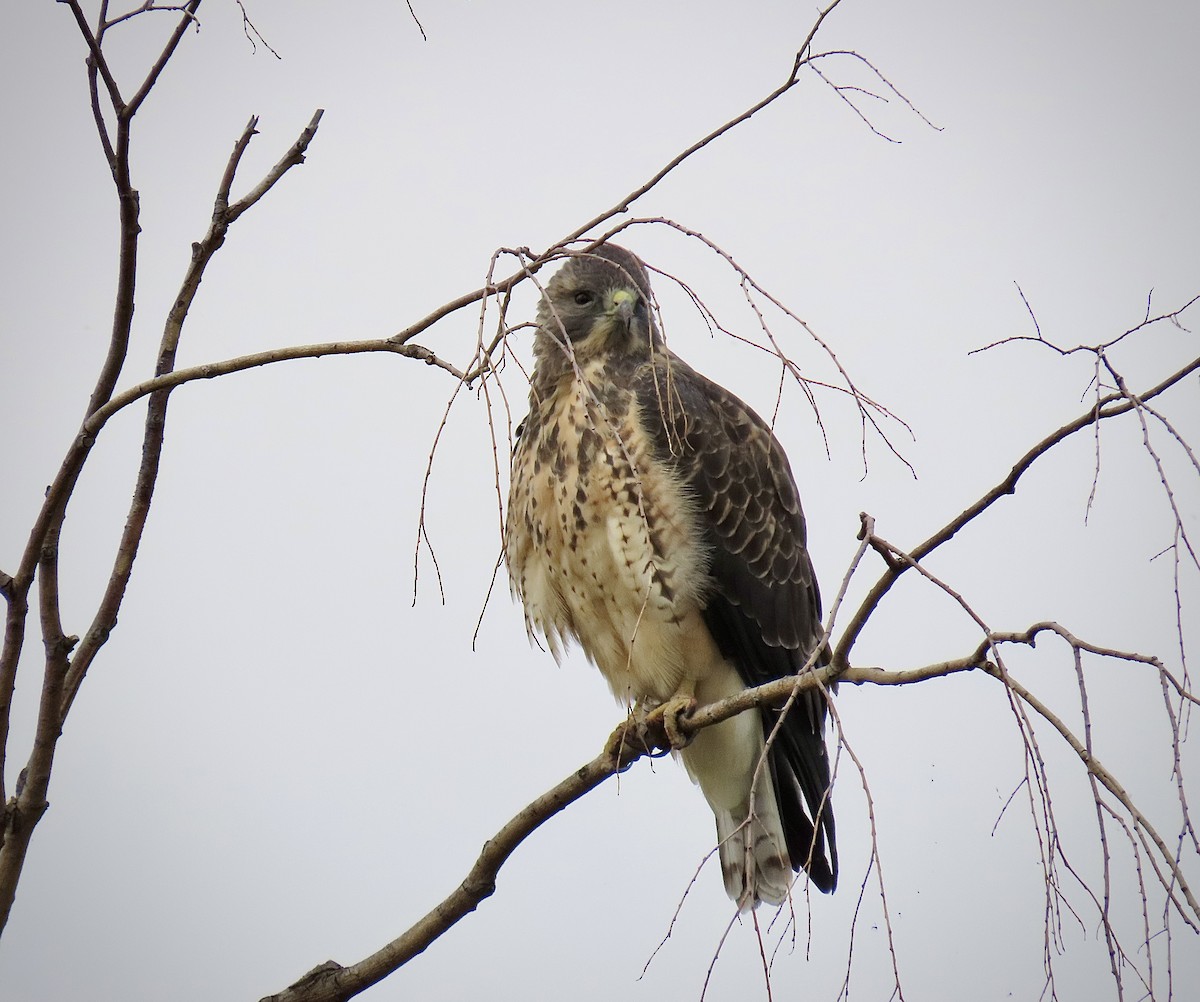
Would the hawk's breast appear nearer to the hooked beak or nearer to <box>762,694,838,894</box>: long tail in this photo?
the hooked beak

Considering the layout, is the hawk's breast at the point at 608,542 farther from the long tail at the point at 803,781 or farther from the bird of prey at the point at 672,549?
the long tail at the point at 803,781

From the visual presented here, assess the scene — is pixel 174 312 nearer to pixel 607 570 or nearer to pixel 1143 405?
pixel 607 570

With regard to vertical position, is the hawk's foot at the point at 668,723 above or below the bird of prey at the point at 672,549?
below

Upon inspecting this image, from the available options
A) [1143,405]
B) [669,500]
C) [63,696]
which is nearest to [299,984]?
[63,696]

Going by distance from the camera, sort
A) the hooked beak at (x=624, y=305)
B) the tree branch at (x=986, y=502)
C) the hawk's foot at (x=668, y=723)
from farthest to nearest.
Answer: the hooked beak at (x=624, y=305), the hawk's foot at (x=668, y=723), the tree branch at (x=986, y=502)

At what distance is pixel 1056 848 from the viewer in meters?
1.86

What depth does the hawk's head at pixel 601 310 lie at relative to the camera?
12.7 feet

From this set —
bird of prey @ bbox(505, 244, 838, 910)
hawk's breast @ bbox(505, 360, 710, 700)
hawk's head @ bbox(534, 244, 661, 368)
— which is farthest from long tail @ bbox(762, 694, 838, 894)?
hawk's head @ bbox(534, 244, 661, 368)

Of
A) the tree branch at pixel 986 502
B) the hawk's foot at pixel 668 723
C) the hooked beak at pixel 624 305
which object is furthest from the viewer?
the hooked beak at pixel 624 305

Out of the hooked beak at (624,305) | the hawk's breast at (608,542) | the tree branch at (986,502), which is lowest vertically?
the tree branch at (986,502)

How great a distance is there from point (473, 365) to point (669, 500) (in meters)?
1.78

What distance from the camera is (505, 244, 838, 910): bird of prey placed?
11.7 ft

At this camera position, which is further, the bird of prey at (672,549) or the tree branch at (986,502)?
the bird of prey at (672,549)

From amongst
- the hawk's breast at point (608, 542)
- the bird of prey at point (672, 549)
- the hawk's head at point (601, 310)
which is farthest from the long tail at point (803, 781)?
the hawk's head at point (601, 310)
